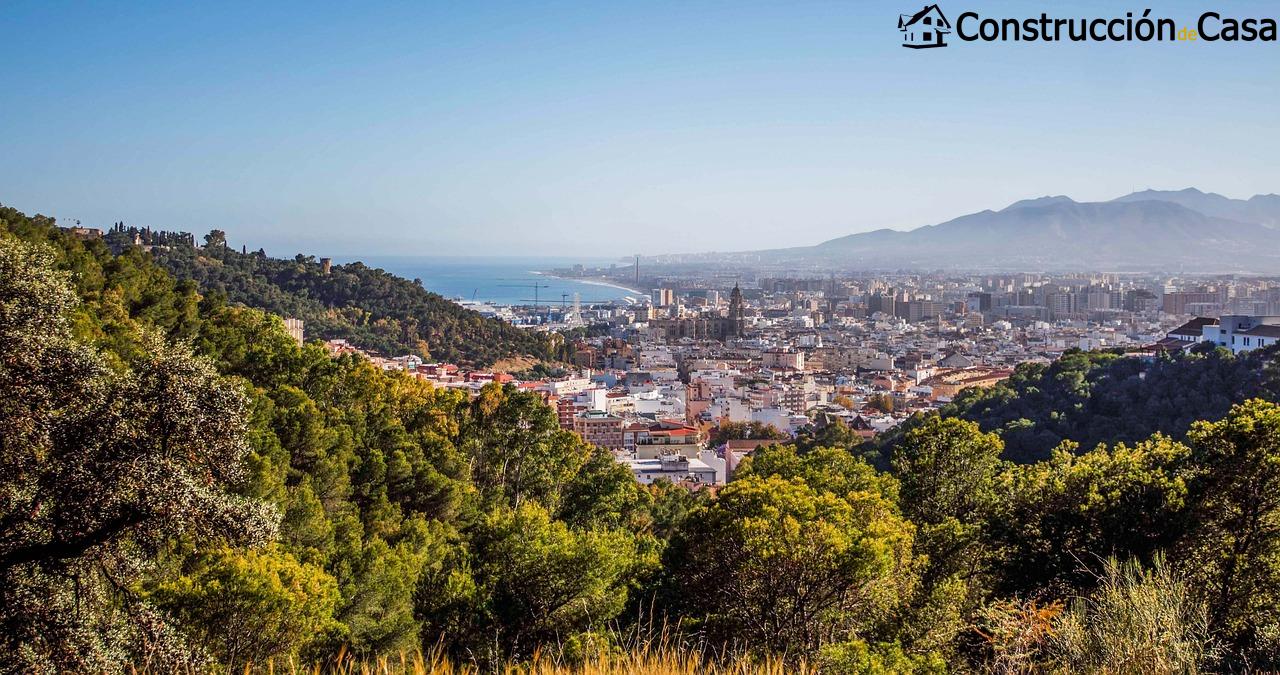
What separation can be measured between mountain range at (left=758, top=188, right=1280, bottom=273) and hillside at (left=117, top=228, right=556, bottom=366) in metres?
108

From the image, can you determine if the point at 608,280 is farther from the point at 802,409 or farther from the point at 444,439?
the point at 444,439

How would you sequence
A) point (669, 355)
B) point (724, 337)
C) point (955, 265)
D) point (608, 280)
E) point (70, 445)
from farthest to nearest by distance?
1. point (955, 265)
2. point (608, 280)
3. point (724, 337)
4. point (669, 355)
5. point (70, 445)

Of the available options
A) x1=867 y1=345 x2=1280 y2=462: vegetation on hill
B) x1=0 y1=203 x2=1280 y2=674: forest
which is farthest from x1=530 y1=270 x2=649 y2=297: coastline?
x1=0 y1=203 x2=1280 y2=674: forest

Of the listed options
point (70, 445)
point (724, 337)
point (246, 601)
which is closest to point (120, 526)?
point (70, 445)

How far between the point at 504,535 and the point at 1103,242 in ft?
561

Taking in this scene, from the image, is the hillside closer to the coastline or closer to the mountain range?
the coastline

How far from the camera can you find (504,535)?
24.1ft

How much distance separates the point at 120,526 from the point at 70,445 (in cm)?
34

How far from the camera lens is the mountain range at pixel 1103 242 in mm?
141000

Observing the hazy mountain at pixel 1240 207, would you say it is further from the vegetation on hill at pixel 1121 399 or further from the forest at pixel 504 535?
the forest at pixel 504 535

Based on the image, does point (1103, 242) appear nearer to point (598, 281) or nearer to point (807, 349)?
point (598, 281)

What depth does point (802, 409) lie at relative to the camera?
120ft

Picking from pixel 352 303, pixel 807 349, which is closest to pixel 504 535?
pixel 352 303

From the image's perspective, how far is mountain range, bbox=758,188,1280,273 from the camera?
141 m
